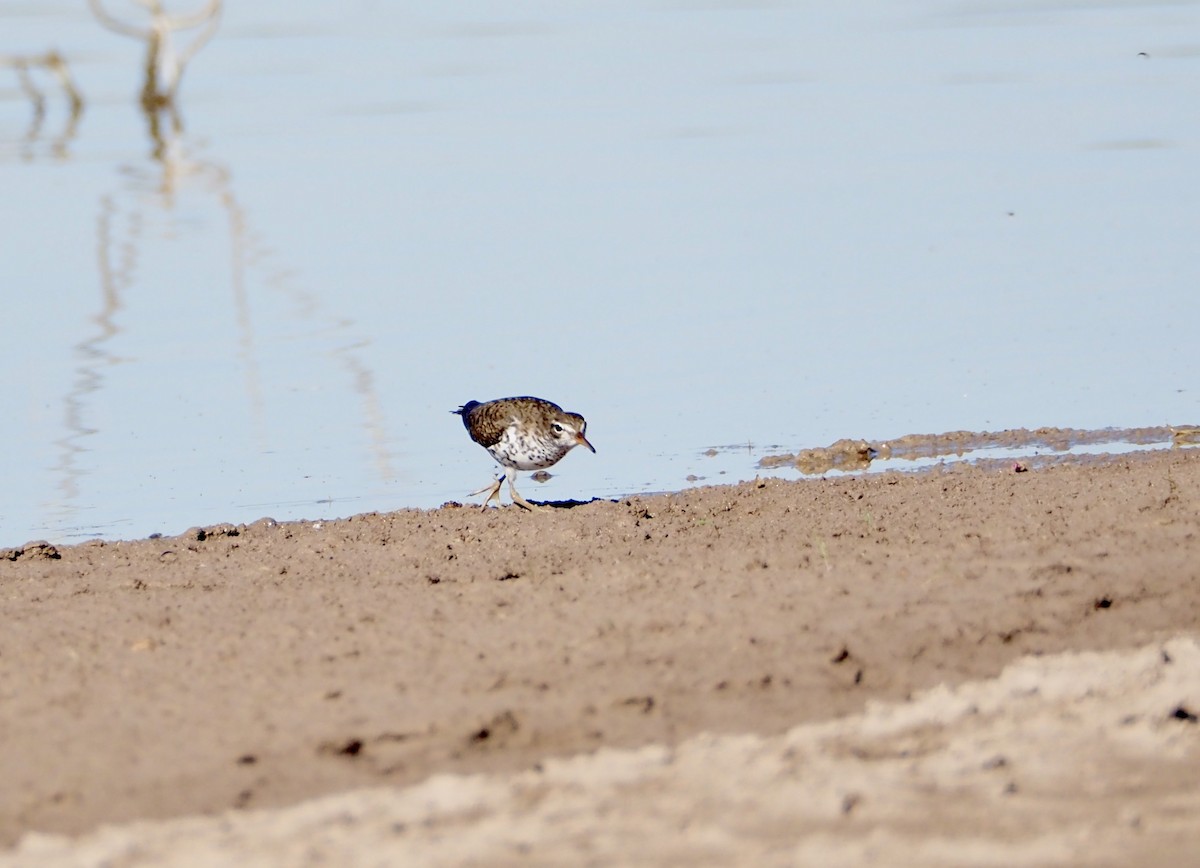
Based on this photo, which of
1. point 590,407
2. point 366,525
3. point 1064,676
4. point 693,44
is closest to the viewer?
point 1064,676

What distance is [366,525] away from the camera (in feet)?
30.4

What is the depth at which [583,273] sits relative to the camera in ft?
53.5

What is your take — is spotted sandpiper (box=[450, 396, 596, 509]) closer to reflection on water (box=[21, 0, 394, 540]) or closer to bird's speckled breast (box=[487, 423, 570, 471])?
bird's speckled breast (box=[487, 423, 570, 471])

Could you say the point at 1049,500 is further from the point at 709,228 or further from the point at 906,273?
the point at 709,228

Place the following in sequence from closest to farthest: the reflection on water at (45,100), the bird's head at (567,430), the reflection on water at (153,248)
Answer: the bird's head at (567,430) < the reflection on water at (153,248) < the reflection on water at (45,100)

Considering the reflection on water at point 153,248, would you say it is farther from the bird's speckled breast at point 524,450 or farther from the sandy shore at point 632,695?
the sandy shore at point 632,695

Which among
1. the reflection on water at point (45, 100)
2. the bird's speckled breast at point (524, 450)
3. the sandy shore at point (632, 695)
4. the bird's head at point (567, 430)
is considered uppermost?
the sandy shore at point (632, 695)

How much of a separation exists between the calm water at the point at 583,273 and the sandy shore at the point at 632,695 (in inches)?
114

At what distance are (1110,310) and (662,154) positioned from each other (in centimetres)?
962

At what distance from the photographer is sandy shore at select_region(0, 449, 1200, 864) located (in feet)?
16.4

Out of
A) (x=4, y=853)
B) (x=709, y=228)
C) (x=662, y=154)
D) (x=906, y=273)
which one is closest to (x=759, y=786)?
(x=4, y=853)

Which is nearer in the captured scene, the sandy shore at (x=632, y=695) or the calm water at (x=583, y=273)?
the sandy shore at (x=632, y=695)

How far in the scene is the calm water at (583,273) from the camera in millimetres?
11742

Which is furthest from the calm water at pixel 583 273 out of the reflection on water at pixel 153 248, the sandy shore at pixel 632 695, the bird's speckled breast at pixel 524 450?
the sandy shore at pixel 632 695
